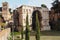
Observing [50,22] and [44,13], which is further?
[50,22]

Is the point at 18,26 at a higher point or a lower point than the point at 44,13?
lower

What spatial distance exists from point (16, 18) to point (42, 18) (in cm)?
549

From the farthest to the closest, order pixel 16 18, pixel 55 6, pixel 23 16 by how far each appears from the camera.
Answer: pixel 55 6, pixel 16 18, pixel 23 16

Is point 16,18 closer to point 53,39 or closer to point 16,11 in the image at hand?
point 16,11

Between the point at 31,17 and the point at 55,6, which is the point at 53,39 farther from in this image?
the point at 55,6

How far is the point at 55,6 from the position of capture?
40.1m

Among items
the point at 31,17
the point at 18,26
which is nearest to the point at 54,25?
the point at 31,17

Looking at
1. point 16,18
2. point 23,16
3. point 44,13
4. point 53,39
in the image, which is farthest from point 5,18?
point 53,39

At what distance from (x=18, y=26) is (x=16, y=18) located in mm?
2317

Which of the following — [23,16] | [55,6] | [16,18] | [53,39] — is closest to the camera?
[53,39]

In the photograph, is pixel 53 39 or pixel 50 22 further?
pixel 50 22

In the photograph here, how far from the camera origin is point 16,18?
3728cm

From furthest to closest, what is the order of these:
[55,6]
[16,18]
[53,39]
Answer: [55,6], [16,18], [53,39]

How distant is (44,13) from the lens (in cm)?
3612
